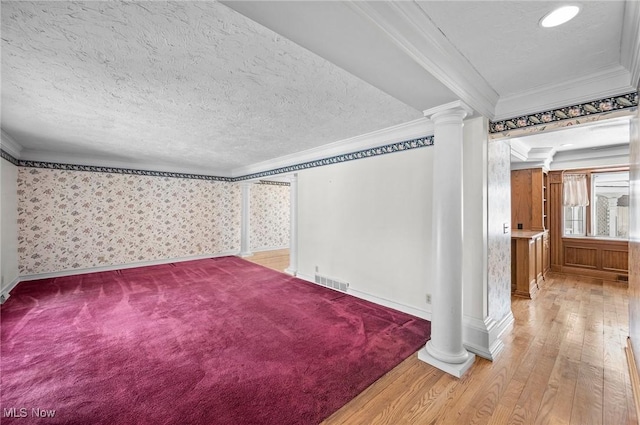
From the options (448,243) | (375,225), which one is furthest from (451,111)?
(375,225)

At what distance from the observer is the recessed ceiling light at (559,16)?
4.26 feet

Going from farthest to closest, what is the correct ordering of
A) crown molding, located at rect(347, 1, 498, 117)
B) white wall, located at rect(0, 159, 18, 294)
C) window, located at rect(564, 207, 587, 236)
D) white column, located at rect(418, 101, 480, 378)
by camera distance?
window, located at rect(564, 207, 587, 236) → white wall, located at rect(0, 159, 18, 294) → white column, located at rect(418, 101, 480, 378) → crown molding, located at rect(347, 1, 498, 117)

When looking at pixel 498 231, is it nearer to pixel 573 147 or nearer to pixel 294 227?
pixel 573 147

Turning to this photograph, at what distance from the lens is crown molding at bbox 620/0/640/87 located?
1245mm

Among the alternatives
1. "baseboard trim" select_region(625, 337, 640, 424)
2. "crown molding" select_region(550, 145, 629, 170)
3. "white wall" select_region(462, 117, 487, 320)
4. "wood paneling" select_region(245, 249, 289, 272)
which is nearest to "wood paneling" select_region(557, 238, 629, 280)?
"crown molding" select_region(550, 145, 629, 170)

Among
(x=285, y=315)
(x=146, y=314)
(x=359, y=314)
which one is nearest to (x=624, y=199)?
(x=359, y=314)

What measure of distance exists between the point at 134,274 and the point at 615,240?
28.7 feet

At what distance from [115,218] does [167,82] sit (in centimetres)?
451

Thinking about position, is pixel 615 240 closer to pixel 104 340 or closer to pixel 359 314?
pixel 359 314

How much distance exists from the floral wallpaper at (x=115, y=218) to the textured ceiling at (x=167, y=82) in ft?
3.71

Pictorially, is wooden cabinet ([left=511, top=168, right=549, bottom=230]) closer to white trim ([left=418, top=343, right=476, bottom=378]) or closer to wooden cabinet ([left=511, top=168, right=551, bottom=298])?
wooden cabinet ([left=511, top=168, right=551, bottom=298])

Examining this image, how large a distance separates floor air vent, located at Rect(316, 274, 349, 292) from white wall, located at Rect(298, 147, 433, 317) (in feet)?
0.28

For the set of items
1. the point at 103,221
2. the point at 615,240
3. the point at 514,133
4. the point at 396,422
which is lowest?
the point at 396,422

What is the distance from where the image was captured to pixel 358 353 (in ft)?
7.55
